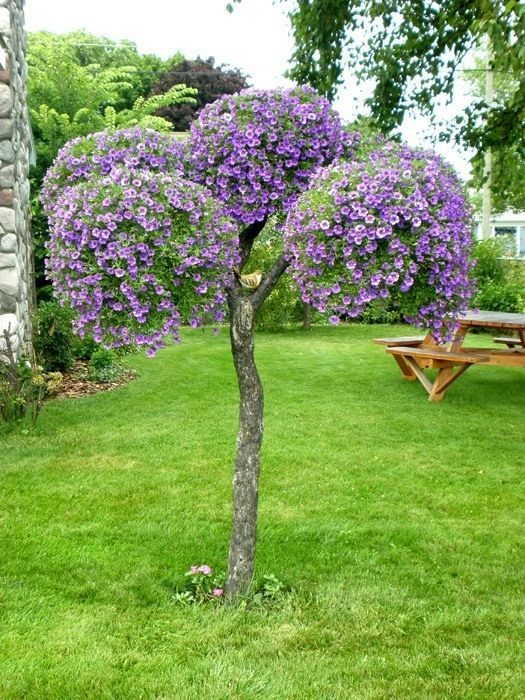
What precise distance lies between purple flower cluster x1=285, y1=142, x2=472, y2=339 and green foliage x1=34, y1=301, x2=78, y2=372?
5.83 meters

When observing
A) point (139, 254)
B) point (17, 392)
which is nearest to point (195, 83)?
point (17, 392)

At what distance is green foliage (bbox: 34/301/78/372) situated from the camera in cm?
841

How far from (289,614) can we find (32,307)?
6.44 meters

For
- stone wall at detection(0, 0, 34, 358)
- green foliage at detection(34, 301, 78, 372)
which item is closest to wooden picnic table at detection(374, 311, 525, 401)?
green foliage at detection(34, 301, 78, 372)

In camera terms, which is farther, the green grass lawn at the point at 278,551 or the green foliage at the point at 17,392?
the green foliage at the point at 17,392

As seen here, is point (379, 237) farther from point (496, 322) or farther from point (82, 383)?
point (82, 383)

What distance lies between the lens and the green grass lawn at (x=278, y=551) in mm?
2855

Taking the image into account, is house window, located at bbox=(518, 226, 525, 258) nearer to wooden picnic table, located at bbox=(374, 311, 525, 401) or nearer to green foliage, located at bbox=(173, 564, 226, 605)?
wooden picnic table, located at bbox=(374, 311, 525, 401)

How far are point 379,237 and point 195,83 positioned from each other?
75.5ft

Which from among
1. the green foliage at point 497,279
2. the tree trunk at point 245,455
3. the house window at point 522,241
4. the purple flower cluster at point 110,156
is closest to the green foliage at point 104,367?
the purple flower cluster at point 110,156

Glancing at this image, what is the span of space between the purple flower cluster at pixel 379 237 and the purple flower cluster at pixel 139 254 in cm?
36

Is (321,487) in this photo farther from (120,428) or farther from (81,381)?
(81,381)

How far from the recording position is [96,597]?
3.46 meters

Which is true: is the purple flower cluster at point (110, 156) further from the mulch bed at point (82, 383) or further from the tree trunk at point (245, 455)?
the mulch bed at point (82, 383)
